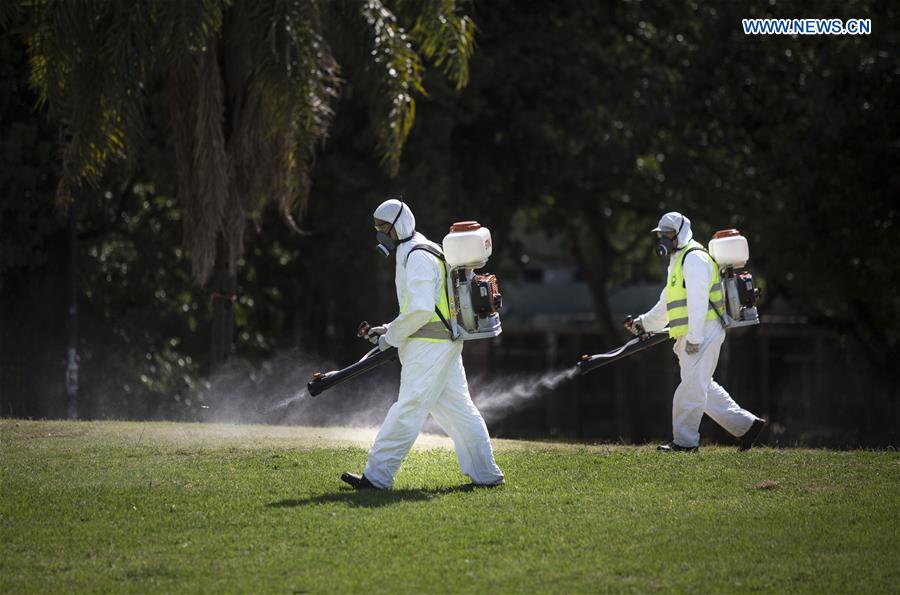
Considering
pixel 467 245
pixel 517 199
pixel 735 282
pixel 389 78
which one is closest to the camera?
pixel 467 245

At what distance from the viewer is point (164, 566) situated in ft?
23.5

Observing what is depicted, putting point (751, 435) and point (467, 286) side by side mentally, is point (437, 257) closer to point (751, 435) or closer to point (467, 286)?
point (467, 286)

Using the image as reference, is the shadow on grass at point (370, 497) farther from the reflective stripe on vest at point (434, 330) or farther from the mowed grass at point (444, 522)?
the reflective stripe on vest at point (434, 330)

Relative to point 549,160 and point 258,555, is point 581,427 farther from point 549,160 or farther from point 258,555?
point 258,555

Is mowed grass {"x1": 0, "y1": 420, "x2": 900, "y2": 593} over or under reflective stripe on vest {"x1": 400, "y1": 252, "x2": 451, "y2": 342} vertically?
under

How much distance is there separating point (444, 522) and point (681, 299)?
378 cm

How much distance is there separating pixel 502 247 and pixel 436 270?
1653 cm

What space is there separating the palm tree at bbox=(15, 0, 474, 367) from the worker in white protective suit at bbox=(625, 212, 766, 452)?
446 centimetres

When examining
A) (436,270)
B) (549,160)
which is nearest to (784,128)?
(549,160)

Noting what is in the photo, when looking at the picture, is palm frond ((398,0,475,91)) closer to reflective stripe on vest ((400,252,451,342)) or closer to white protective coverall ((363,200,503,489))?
white protective coverall ((363,200,503,489))

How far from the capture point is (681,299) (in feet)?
36.0

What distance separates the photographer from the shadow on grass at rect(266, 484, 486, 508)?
8570 mm

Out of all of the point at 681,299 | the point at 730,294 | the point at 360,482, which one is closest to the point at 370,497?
the point at 360,482

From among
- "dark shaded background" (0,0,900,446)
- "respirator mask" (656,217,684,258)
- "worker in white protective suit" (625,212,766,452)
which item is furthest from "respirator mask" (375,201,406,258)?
"dark shaded background" (0,0,900,446)
